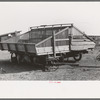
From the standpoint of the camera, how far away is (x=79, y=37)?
483 inches

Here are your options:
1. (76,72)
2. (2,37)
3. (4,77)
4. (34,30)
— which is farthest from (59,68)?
(2,37)

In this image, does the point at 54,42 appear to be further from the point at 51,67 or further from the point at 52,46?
the point at 51,67

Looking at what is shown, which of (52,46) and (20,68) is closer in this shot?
(52,46)

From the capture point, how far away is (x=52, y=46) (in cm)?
1029

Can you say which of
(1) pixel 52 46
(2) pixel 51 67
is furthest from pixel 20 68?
(1) pixel 52 46

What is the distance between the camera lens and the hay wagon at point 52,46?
9.98 metres

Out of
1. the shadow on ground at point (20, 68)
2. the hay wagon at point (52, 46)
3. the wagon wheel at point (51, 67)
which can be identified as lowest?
the shadow on ground at point (20, 68)

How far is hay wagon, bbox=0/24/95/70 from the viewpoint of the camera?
998cm

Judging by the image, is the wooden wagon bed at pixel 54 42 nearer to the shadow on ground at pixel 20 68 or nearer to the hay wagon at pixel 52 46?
the hay wagon at pixel 52 46

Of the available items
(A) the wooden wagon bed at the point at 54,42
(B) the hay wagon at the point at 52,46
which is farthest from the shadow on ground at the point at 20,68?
(A) the wooden wagon bed at the point at 54,42

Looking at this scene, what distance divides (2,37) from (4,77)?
799 cm

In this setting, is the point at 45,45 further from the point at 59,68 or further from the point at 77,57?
the point at 77,57

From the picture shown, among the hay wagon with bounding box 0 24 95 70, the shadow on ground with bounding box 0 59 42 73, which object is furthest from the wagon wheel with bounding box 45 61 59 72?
the shadow on ground with bounding box 0 59 42 73

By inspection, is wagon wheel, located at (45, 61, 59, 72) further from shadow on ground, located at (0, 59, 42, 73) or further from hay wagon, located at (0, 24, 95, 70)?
shadow on ground, located at (0, 59, 42, 73)
